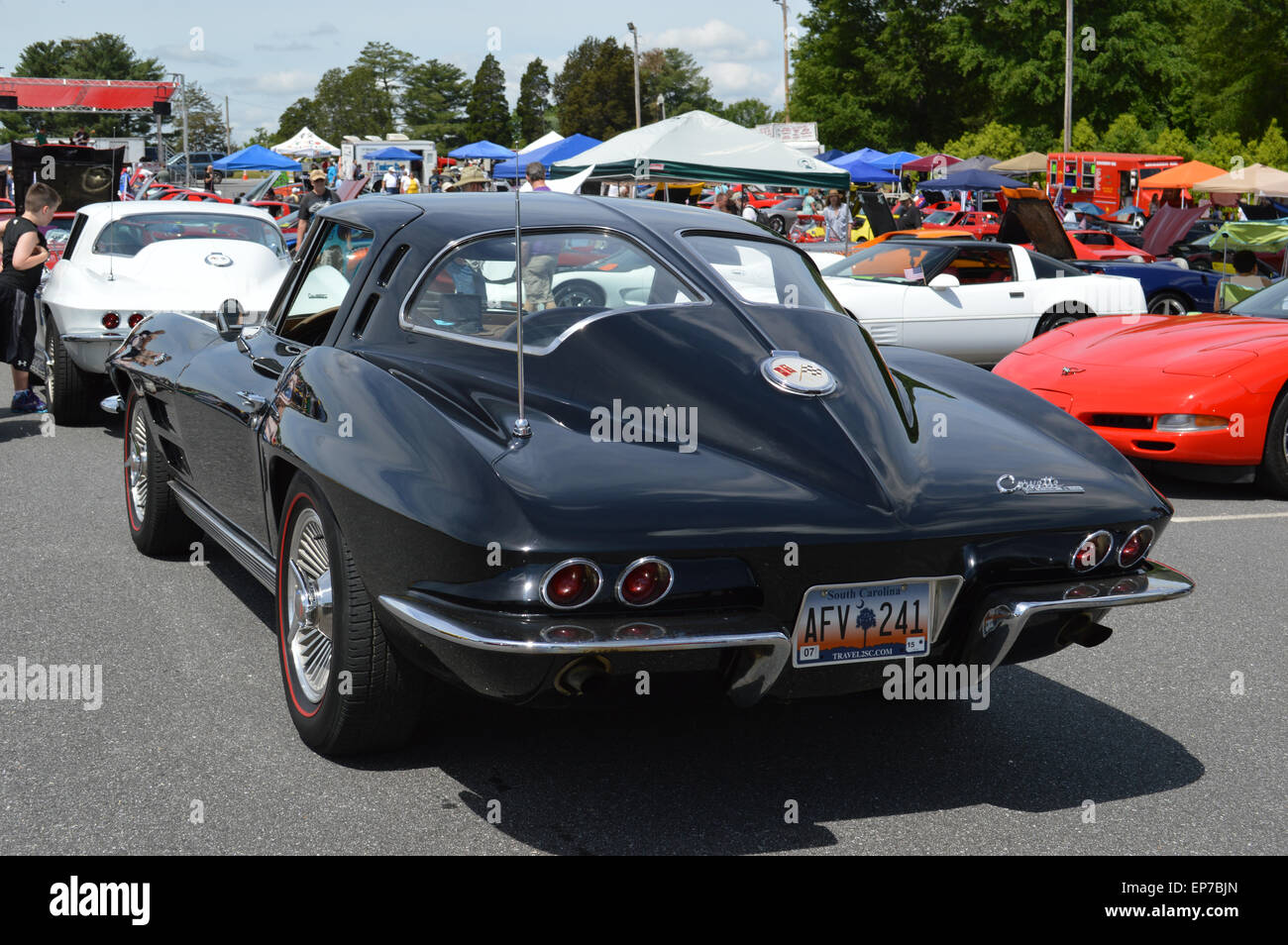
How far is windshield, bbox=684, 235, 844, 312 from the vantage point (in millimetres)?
3967

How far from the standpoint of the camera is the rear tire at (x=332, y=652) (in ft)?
11.0

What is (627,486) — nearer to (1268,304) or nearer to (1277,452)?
(1277,452)

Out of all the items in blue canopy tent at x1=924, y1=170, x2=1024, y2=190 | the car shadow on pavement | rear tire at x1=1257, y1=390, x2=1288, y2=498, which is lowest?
the car shadow on pavement

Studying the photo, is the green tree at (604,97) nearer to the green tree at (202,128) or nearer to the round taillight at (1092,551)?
the green tree at (202,128)

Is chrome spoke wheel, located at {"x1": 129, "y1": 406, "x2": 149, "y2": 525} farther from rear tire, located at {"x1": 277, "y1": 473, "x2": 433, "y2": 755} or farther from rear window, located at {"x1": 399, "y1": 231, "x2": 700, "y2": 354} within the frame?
rear window, located at {"x1": 399, "y1": 231, "x2": 700, "y2": 354}

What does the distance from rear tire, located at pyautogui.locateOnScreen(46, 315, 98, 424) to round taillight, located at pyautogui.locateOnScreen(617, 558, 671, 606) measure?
7.71 metres

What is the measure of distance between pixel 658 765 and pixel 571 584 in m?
0.99

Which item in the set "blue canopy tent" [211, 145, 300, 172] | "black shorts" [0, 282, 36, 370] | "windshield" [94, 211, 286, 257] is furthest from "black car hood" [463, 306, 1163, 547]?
"blue canopy tent" [211, 145, 300, 172]

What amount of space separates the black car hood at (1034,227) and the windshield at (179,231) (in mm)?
8172

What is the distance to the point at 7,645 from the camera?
4699mm
